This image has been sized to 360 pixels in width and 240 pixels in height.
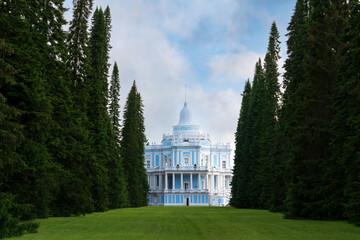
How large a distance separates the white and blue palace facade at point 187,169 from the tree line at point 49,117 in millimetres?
47469

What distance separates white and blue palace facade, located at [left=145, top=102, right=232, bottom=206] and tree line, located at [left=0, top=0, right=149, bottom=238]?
47.5 metres

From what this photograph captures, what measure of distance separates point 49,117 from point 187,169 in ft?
285

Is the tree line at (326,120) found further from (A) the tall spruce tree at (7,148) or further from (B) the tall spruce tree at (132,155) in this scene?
(B) the tall spruce tree at (132,155)

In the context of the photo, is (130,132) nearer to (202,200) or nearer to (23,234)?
(202,200)

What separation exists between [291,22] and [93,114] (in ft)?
59.4

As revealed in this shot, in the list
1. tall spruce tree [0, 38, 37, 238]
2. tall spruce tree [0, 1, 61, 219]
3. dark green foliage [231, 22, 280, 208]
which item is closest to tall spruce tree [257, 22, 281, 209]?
dark green foliage [231, 22, 280, 208]

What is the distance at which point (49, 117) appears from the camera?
19.4 m

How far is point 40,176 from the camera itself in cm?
1967

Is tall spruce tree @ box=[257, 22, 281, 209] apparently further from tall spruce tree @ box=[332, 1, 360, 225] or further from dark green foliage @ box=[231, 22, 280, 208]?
tall spruce tree @ box=[332, 1, 360, 225]

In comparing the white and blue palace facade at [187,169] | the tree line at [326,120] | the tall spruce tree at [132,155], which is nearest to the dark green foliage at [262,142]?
the tree line at [326,120]

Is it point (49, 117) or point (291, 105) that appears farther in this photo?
point (291, 105)

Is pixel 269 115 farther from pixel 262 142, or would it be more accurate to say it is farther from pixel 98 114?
pixel 98 114

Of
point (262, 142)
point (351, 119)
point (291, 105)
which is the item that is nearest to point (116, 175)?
point (262, 142)

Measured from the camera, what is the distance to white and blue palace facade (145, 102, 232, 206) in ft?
327
